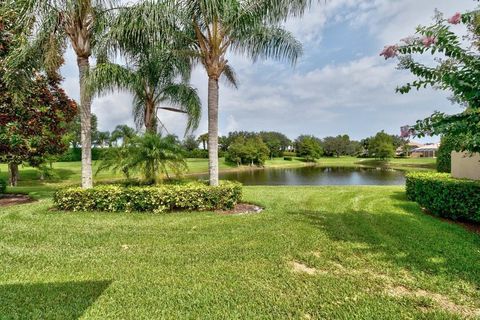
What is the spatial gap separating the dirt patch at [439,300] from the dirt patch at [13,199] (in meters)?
9.69

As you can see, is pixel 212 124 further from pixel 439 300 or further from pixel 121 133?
pixel 439 300

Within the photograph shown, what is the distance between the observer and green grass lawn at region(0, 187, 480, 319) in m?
2.72

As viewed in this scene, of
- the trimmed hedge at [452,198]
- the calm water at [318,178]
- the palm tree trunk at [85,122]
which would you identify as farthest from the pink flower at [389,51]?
the calm water at [318,178]

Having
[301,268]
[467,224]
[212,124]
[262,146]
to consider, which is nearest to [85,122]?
[212,124]

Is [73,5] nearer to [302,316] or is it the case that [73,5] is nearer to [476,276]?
[302,316]

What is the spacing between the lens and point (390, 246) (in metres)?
4.43

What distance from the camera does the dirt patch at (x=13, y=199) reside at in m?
8.44

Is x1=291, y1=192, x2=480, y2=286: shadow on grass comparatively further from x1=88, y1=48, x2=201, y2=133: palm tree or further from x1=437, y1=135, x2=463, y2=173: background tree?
x1=88, y1=48, x2=201, y2=133: palm tree

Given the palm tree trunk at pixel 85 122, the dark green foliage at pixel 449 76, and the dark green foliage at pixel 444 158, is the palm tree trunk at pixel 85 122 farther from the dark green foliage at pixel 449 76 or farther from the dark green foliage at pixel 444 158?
the dark green foliage at pixel 444 158

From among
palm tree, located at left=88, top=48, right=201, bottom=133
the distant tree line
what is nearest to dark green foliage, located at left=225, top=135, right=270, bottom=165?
the distant tree line

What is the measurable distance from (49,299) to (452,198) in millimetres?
7326

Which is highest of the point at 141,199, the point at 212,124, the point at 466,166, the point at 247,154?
the point at 212,124

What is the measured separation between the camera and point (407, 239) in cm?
475

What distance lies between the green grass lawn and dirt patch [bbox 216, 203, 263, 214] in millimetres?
633
